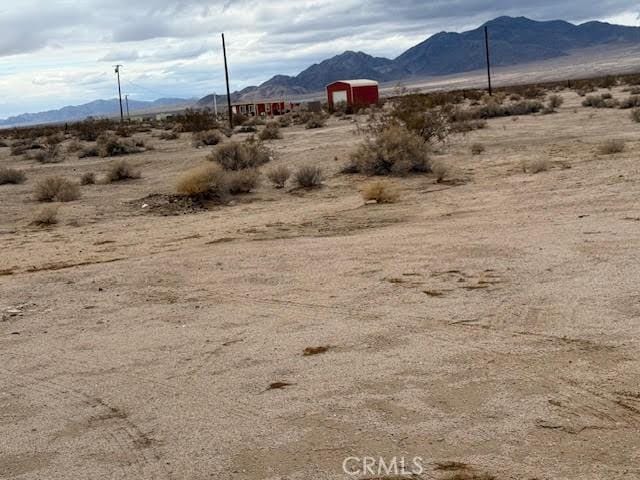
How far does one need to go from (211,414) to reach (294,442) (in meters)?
0.86

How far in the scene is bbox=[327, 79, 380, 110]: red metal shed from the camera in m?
77.3

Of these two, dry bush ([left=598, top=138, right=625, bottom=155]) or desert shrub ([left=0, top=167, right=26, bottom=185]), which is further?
desert shrub ([left=0, top=167, right=26, bottom=185])

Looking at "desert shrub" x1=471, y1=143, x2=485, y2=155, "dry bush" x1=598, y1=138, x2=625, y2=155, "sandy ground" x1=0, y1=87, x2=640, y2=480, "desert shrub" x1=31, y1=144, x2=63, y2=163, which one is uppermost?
"desert shrub" x1=31, y1=144, x2=63, y2=163

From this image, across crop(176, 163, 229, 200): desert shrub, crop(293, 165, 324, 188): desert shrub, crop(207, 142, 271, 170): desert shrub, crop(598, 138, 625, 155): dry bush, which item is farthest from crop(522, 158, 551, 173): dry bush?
crop(207, 142, 271, 170): desert shrub

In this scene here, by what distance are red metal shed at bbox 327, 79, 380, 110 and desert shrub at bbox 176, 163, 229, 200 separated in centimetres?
5595

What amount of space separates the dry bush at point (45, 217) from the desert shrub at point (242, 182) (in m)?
4.42

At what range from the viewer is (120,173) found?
26.0 m

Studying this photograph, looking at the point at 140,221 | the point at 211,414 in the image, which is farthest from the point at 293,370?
the point at 140,221

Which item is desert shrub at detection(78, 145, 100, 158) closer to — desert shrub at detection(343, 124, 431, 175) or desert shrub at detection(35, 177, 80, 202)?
desert shrub at detection(35, 177, 80, 202)

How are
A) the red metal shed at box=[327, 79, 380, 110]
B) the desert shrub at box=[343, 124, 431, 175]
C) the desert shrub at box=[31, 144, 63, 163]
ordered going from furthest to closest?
the red metal shed at box=[327, 79, 380, 110]
the desert shrub at box=[31, 144, 63, 163]
the desert shrub at box=[343, 124, 431, 175]

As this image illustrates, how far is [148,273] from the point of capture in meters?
11.2

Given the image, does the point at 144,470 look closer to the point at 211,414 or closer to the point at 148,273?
the point at 211,414

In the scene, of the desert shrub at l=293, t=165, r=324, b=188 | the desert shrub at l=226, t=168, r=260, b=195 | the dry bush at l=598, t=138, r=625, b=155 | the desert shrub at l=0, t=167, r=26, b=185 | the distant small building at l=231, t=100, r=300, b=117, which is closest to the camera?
the desert shrub at l=226, t=168, r=260, b=195

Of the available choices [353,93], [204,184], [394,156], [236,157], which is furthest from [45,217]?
[353,93]
